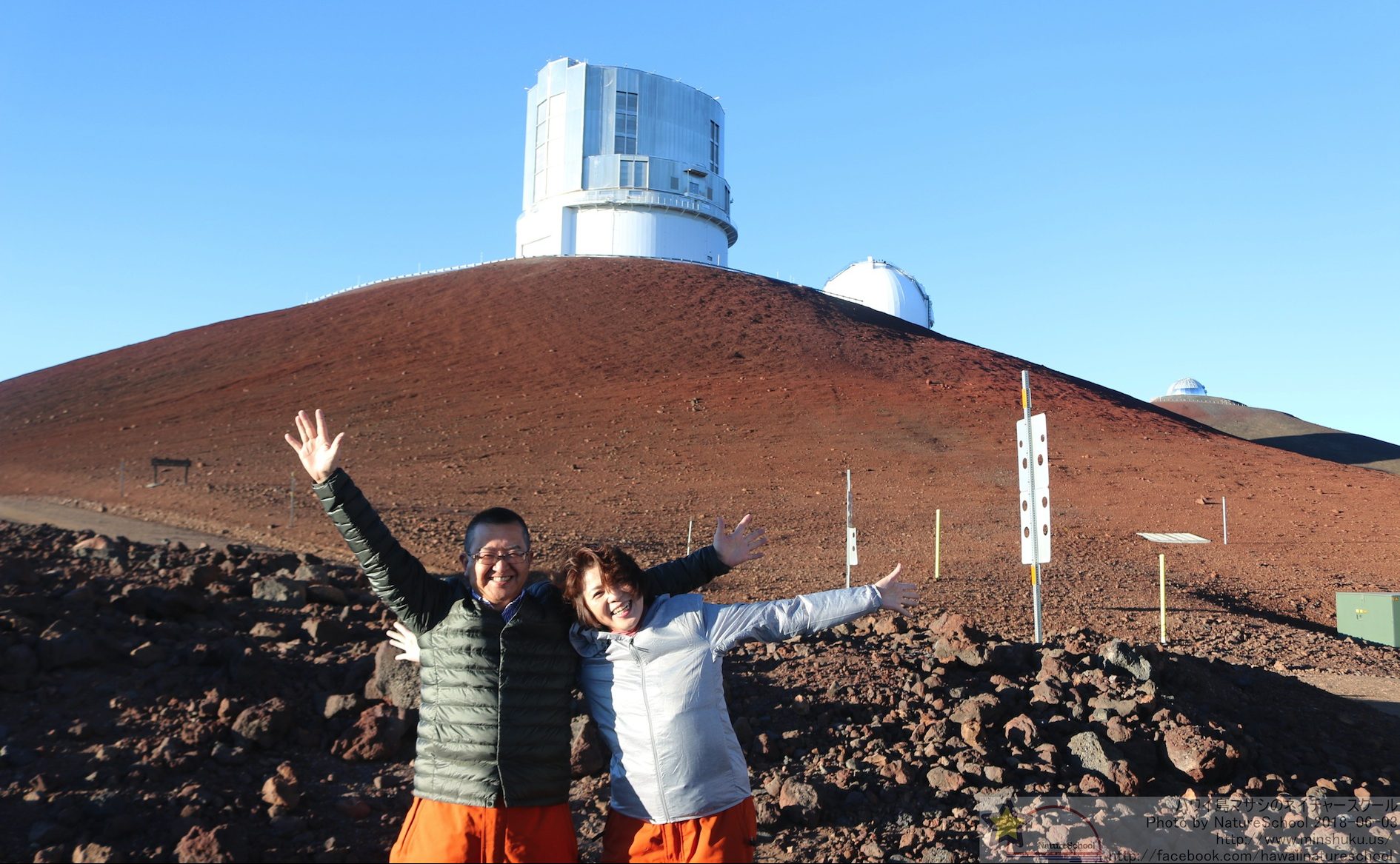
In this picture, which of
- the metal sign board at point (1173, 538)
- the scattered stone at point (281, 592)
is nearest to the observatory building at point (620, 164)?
the metal sign board at point (1173, 538)

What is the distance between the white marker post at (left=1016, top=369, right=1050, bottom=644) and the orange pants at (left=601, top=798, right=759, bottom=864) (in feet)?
14.2

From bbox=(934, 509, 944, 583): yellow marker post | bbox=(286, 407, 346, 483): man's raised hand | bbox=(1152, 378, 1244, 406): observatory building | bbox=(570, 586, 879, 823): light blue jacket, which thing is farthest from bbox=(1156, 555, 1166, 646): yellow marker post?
bbox=(1152, 378, 1244, 406): observatory building

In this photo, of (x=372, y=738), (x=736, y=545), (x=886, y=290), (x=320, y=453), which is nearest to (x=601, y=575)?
(x=736, y=545)

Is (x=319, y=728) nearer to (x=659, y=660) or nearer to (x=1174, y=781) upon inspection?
(x=659, y=660)

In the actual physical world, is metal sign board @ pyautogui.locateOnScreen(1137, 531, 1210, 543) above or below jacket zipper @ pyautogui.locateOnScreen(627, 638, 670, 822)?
above

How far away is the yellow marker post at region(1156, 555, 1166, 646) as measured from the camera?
1099cm

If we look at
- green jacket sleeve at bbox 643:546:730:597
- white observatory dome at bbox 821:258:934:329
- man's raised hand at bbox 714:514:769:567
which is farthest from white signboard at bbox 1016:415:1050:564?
white observatory dome at bbox 821:258:934:329

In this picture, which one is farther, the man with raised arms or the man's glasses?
the man's glasses

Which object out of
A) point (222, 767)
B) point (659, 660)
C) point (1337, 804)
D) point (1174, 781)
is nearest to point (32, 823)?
point (222, 767)

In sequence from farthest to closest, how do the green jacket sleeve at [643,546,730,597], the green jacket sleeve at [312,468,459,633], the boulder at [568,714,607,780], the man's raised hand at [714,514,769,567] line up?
the boulder at [568,714,607,780] < the man's raised hand at [714,514,769,567] < the green jacket sleeve at [643,546,730,597] < the green jacket sleeve at [312,468,459,633]

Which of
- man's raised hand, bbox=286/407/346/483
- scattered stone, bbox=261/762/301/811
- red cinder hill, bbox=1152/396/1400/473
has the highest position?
red cinder hill, bbox=1152/396/1400/473

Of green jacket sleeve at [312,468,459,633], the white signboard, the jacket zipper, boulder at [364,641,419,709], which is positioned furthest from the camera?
the white signboard

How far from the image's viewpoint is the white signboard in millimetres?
6938

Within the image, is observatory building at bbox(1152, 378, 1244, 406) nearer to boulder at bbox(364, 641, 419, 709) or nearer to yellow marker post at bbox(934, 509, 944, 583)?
yellow marker post at bbox(934, 509, 944, 583)
